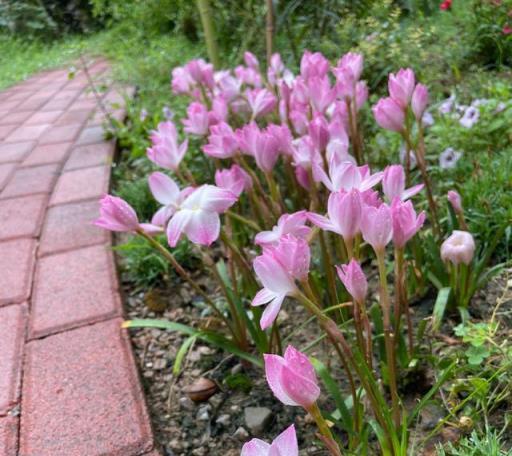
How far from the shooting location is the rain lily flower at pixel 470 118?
1979mm

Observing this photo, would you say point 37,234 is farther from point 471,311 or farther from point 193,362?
point 471,311

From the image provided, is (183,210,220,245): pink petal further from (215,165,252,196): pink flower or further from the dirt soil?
the dirt soil

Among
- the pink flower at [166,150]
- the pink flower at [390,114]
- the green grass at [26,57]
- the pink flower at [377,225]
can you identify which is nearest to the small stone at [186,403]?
the pink flower at [166,150]

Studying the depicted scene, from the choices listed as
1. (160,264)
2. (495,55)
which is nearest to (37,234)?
(160,264)

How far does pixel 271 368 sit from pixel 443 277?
804 mm

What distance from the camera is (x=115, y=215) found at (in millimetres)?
1011

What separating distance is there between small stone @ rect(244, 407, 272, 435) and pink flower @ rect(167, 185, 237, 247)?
410mm

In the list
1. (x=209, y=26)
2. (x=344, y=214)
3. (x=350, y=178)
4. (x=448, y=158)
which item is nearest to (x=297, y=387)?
(x=344, y=214)

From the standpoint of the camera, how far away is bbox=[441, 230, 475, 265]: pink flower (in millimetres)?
1089

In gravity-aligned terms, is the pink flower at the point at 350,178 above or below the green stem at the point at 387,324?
above

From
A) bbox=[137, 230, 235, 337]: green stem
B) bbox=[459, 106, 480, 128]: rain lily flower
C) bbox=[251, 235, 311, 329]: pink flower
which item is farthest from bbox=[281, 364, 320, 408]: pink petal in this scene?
bbox=[459, 106, 480, 128]: rain lily flower

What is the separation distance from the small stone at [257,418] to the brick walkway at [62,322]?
20cm

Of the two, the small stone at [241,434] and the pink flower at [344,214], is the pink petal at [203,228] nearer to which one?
the pink flower at [344,214]

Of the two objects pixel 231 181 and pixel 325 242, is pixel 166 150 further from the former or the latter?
pixel 325 242
